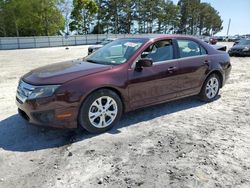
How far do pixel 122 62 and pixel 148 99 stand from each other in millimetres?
843

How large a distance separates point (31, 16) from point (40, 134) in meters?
46.5

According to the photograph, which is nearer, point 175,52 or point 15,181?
point 15,181

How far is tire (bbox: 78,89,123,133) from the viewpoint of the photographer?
3975 millimetres

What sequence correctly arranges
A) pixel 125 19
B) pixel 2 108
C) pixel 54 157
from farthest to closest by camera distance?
1. pixel 125 19
2. pixel 2 108
3. pixel 54 157

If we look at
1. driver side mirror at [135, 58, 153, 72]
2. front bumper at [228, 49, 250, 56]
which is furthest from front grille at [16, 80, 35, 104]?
front bumper at [228, 49, 250, 56]

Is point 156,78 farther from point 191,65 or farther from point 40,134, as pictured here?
point 40,134

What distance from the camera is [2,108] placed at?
5512mm

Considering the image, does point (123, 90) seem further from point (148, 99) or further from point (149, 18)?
point (149, 18)

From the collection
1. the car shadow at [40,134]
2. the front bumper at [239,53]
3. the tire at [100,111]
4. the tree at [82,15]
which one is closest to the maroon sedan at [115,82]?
the tire at [100,111]

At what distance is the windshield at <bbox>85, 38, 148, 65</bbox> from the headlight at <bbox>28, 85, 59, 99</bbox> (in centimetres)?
116

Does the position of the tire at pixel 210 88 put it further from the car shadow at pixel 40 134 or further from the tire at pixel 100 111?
the tire at pixel 100 111

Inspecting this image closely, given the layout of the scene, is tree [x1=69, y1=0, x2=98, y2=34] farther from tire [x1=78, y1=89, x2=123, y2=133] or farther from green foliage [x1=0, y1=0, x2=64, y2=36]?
tire [x1=78, y1=89, x2=123, y2=133]

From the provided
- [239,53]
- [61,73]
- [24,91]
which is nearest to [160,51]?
[61,73]

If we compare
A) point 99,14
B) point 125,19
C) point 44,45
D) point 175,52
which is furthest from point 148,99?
point 125,19
